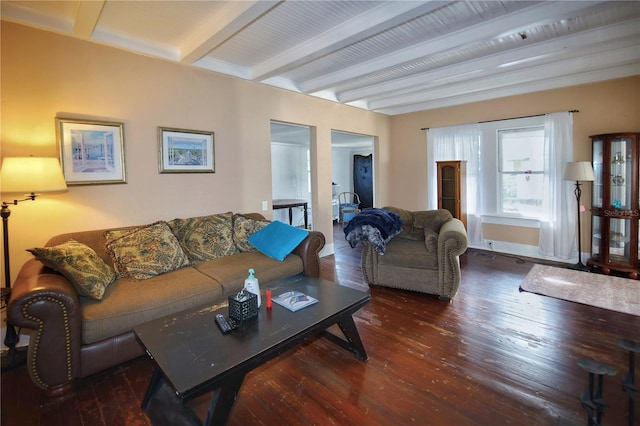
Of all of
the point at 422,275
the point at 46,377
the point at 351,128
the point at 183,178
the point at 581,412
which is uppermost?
the point at 351,128

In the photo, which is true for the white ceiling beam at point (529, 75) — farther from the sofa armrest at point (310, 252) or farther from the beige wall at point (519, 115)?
the sofa armrest at point (310, 252)

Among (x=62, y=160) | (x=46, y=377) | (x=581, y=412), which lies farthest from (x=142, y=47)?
(x=581, y=412)

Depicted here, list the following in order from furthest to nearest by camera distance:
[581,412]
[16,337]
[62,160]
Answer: [62,160]
[16,337]
[581,412]

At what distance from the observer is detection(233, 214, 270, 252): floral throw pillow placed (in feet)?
11.0

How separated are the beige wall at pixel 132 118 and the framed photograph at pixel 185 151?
7cm

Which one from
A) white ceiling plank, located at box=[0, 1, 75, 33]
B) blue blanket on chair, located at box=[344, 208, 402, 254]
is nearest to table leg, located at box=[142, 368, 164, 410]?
blue blanket on chair, located at box=[344, 208, 402, 254]

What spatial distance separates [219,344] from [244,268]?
47.3 inches

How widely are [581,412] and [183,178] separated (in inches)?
145

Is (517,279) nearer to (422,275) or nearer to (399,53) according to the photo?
(422,275)

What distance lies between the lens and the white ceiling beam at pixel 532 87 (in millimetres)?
3939

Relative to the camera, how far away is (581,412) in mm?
1695

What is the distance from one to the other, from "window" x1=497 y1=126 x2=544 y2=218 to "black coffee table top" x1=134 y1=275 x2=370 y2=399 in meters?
4.13

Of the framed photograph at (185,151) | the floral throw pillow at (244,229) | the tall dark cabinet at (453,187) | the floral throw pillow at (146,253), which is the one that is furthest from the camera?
the tall dark cabinet at (453,187)

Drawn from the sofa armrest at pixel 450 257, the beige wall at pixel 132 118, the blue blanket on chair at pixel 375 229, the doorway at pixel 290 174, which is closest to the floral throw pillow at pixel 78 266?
the beige wall at pixel 132 118
